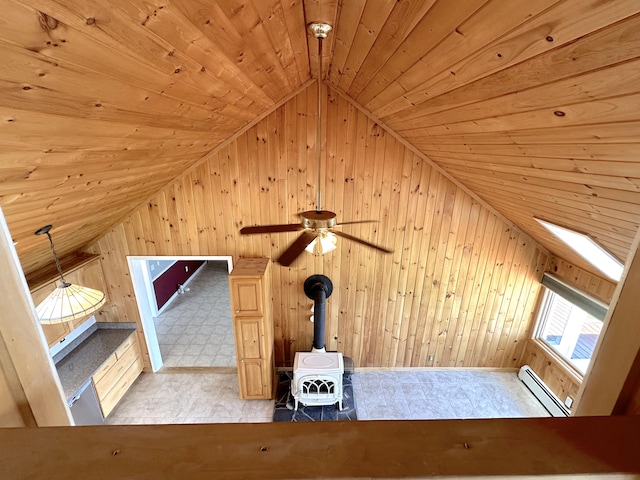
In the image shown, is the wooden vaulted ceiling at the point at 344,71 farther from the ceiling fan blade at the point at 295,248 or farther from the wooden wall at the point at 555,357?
the wooden wall at the point at 555,357

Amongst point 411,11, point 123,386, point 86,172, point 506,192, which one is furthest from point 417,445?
point 123,386

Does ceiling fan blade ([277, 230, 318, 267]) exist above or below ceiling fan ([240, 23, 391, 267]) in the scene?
below

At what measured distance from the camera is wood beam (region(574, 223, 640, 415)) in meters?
0.48

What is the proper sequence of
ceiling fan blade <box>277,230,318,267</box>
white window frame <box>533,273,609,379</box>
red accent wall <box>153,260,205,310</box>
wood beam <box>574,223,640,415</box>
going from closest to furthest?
wood beam <box>574,223,640,415</box> → ceiling fan blade <box>277,230,318,267</box> → white window frame <box>533,273,609,379</box> → red accent wall <box>153,260,205,310</box>

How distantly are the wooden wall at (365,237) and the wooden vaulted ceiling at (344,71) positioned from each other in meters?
1.33

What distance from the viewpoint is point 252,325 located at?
Result: 3812mm

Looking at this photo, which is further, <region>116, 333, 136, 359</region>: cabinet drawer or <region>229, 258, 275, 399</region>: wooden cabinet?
<region>116, 333, 136, 359</region>: cabinet drawer

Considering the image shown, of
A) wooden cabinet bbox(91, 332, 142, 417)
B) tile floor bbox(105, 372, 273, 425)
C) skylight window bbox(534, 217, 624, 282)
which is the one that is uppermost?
skylight window bbox(534, 217, 624, 282)

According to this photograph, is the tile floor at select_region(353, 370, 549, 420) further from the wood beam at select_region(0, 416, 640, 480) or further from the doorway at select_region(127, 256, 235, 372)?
the wood beam at select_region(0, 416, 640, 480)

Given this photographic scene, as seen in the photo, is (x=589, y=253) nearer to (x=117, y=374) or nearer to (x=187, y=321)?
(x=117, y=374)

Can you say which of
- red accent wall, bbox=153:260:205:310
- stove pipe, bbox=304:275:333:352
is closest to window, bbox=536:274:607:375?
stove pipe, bbox=304:275:333:352

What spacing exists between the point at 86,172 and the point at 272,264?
2.65 metres

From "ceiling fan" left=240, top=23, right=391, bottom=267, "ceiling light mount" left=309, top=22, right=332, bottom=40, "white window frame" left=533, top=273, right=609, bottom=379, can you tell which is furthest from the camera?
"white window frame" left=533, top=273, right=609, bottom=379

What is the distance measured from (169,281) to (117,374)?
2903mm
